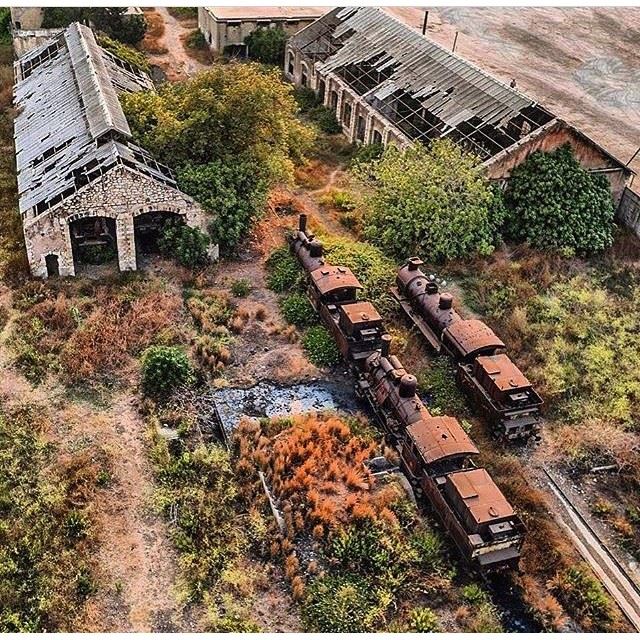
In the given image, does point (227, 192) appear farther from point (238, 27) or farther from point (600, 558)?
point (238, 27)

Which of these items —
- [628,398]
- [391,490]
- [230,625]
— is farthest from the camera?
[628,398]

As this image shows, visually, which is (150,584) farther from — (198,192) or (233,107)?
(233,107)

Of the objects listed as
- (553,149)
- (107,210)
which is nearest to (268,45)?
(553,149)

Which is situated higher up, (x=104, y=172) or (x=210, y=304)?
(x=104, y=172)

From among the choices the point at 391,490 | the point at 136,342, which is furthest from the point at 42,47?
the point at 391,490

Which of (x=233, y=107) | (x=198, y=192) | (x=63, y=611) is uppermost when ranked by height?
(x=233, y=107)

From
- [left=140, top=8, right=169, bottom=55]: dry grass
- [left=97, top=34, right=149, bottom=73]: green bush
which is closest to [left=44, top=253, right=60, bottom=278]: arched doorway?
[left=97, top=34, right=149, bottom=73]: green bush
